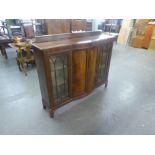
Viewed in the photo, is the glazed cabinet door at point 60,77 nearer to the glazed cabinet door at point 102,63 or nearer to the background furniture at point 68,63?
the background furniture at point 68,63

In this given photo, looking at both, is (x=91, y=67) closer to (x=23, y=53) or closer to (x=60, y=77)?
(x=60, y=77)

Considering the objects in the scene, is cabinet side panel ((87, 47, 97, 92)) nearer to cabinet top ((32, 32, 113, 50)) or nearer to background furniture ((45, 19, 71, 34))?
cabinet top ((32, 32, 113, 50))

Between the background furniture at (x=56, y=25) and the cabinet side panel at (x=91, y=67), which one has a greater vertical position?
the background furniture at (x=56, y=25)

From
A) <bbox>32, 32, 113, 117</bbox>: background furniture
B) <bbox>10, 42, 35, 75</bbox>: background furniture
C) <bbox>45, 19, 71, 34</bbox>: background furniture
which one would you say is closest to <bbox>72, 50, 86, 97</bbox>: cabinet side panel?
<bbox>32, 32, 113, 117</bbox>: background furniture

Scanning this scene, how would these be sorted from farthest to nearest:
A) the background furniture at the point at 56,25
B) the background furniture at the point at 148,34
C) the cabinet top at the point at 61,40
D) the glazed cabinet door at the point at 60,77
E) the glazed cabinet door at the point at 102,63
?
the background furniture at the point at 148,34
the background furniture at the point at 56,25
the glazed cabinet door at the point at 102,63
the glazed cabinet door at the point at 60,77
the cabinet top at the point at 61,40

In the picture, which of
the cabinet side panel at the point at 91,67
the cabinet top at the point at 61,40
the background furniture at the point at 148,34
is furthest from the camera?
the background furniture at the point at 148,34

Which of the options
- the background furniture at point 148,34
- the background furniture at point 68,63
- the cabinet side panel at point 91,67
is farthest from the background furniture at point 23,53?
the background furniture at point 148,34

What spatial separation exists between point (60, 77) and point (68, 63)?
25 centimetres

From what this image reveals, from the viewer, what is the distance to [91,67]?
1.99 m

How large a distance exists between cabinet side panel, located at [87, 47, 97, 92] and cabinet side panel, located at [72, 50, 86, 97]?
99 millimetres

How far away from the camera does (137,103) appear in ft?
7.41

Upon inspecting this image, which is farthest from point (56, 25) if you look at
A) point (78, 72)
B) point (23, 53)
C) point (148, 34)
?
point (148, 34)

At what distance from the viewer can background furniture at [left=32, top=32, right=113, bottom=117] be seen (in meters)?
1.51

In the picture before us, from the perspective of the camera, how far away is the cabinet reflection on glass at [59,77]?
164 centimetres
